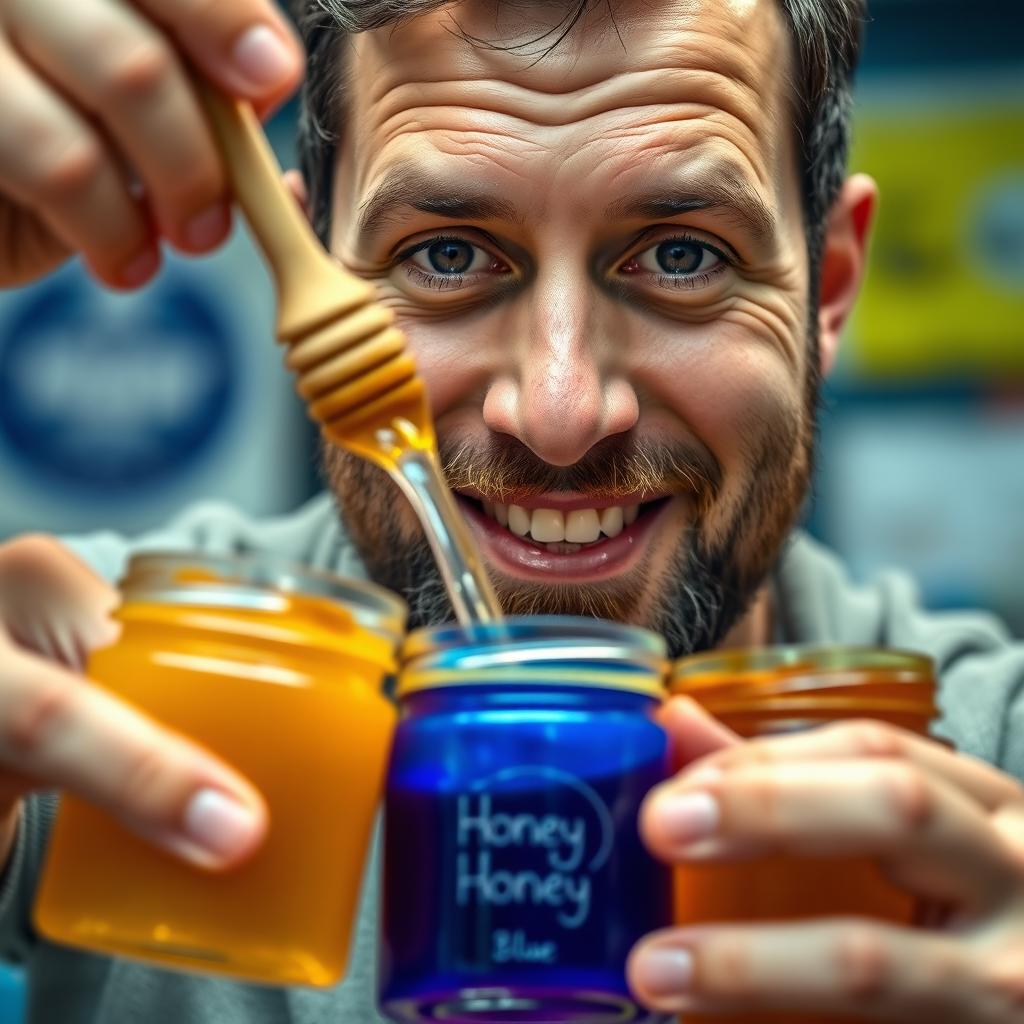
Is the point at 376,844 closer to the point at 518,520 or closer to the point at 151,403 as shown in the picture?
the point at 518,520

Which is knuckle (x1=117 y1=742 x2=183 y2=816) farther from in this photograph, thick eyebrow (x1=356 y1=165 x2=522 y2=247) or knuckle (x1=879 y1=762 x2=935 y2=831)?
thick eyebrow (x1=356 y1=165 x2=522 y2=247)

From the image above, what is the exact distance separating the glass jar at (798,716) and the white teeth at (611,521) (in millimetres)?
572

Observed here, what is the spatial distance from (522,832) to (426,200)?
32.2 inches

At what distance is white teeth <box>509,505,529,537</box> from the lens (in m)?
1.46

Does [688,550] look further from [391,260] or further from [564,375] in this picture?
[391,260]

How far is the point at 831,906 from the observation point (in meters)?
0.79

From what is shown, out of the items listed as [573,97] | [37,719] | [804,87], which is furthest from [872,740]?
[804,87]

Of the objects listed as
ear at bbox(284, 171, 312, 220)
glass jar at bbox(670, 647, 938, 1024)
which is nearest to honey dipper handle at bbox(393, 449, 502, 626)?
glass jar at bbox(670, 647, 938, 1024)

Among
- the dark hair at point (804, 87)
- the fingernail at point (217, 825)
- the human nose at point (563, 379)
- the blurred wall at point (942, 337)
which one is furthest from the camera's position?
the blurred wall at point (942, 337)

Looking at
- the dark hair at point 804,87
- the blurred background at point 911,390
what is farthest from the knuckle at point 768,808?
the blurred background at point 911,390

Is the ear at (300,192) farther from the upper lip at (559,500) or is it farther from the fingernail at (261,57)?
the fingernail at (261,57)

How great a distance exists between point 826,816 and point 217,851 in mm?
324

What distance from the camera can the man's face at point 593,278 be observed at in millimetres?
1348

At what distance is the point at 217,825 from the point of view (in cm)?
73
